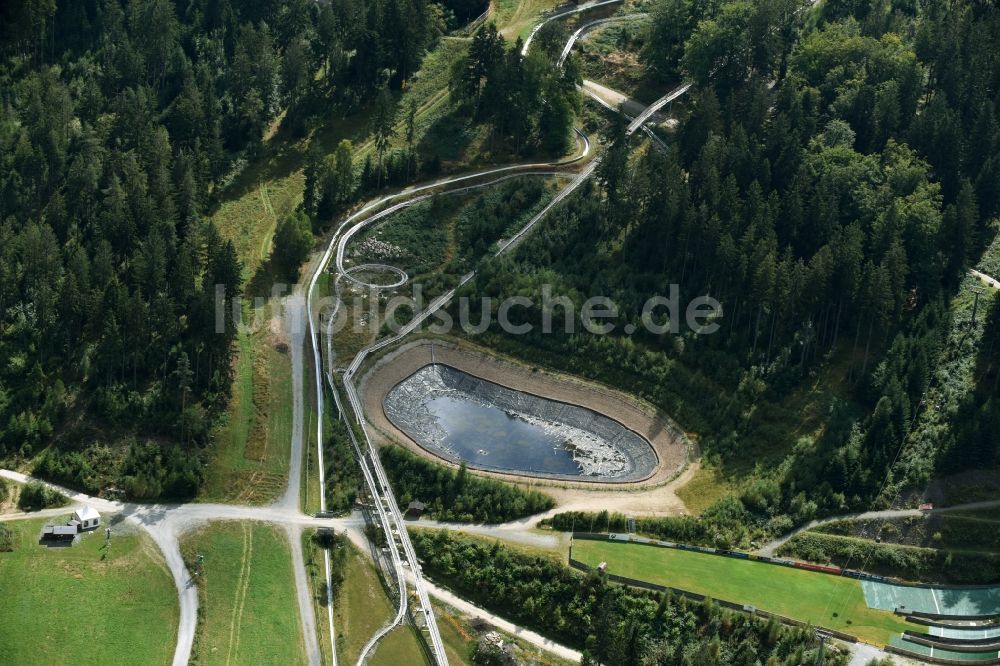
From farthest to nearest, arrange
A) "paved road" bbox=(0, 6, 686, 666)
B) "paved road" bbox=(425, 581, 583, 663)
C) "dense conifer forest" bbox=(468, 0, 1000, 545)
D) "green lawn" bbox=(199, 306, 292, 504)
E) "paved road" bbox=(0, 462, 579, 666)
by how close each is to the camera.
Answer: "dense conifer forest" bbox=(468, 0, 1000, 545)
"green lawn" bbox=(199, 306, 292, 504)
"paved road" bbox=(0, 462, 579, 666)
"paved road" bbox=(425, 581, 583, 663)
"paved road" bbox=(0, 6, 686, 666)

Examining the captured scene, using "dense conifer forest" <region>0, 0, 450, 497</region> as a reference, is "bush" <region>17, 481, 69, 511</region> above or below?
below

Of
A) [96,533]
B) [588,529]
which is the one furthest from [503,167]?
[96,533]

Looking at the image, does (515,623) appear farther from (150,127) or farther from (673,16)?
(673,16)

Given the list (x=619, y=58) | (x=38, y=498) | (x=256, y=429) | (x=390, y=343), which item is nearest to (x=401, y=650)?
(x=256, y=429)

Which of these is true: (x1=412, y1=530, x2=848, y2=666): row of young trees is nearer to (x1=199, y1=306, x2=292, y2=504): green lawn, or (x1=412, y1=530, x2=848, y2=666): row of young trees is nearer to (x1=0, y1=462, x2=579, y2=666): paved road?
(x1=0, y1=462, x2=579, y2=666): paved road

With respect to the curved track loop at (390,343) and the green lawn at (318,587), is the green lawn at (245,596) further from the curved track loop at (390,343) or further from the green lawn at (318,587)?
the curved track loop at (390,343)

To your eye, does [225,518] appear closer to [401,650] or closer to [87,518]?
[87,518]

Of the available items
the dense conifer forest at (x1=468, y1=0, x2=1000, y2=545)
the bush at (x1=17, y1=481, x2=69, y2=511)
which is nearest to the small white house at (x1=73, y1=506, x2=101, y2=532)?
Answer: the bush at (x1=17, y1=481, x2=69, y2=511)
